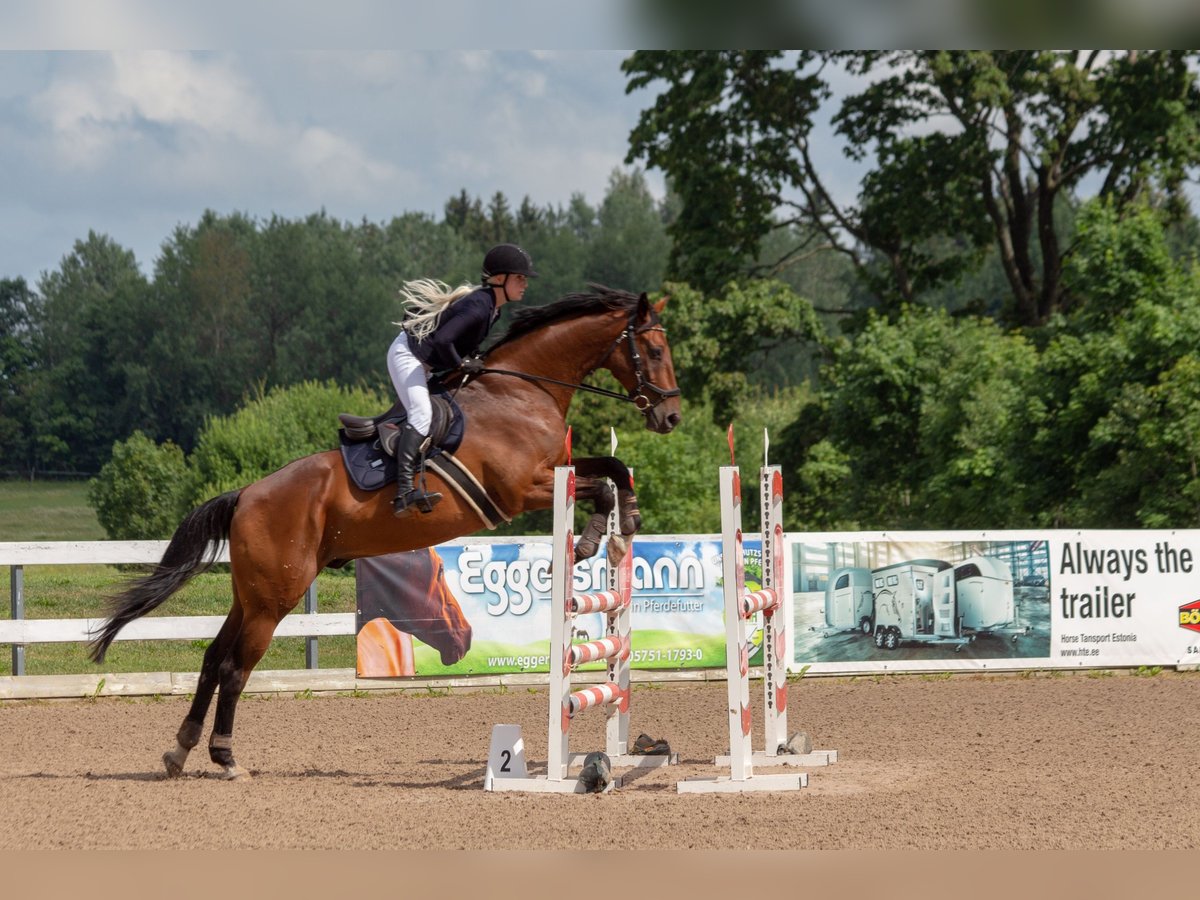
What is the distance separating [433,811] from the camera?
572 centimetres

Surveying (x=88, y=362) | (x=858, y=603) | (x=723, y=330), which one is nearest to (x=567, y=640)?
(x=858, y=603)

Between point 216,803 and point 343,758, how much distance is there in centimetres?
187

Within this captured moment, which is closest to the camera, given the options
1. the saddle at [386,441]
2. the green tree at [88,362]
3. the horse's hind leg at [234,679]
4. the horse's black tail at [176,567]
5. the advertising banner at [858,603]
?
the saddle at [386,441]

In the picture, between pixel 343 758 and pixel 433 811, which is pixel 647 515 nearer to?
pixel 343 758

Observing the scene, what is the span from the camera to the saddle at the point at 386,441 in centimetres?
643

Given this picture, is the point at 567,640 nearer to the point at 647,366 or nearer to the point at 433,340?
the point at 647,366

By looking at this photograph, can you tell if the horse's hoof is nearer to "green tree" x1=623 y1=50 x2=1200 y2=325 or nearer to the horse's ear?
the horse's ear

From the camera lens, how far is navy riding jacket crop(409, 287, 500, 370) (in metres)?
6.46

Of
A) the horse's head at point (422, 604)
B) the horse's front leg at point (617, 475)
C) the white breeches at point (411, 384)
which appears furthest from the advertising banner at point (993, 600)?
the white breeches at point (411, 384)

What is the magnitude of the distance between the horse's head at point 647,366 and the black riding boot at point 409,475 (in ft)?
3.55

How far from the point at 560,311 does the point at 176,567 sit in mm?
2605

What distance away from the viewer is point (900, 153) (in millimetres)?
24750

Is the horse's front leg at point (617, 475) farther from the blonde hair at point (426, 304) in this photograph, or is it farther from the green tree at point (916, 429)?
the green tree at point (916, 429)

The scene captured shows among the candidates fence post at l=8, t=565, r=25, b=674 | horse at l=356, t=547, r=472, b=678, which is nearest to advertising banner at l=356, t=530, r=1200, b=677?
horse at l=356, t=547, r=472, b=678
